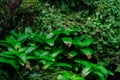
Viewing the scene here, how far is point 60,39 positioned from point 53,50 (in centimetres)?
30

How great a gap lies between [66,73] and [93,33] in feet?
4.13

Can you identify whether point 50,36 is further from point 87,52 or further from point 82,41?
point 87,52

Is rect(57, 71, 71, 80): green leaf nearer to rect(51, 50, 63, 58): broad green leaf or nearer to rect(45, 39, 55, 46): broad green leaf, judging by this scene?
rect(51, 50, 63, 58): broad green leaf

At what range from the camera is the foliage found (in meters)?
6.39

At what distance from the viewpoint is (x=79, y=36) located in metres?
7.11

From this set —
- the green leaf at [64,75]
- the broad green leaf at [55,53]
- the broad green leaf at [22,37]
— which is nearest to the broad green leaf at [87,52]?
the broad green leaf at [55,53]

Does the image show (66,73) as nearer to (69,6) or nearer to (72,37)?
(72,37)

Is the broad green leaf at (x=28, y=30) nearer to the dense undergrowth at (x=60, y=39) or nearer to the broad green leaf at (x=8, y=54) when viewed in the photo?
the dense undergrowth at (x=60, y=39)

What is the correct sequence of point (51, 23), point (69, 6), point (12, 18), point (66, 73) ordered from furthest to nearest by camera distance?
point (69, 6) → point (51, 23) → point (12, 18) → point (66, 73)

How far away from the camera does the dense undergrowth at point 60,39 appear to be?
251 inches

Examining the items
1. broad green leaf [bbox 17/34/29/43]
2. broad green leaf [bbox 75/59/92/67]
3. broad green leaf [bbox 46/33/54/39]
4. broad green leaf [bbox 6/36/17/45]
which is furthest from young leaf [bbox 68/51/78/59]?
broad green leaf [bbox 6/36/17/45]

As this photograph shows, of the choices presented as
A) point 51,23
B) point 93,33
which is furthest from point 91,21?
→ point 51,23

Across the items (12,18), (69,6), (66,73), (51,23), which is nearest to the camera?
(66,73)

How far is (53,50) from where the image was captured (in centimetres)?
682
